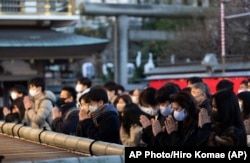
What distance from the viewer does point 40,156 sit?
4.71m

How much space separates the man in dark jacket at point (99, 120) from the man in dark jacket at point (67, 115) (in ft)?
2.40

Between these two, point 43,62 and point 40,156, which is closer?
point 40,156

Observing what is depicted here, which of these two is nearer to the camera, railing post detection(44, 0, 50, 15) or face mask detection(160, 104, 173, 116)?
face mask detection(160, 104, 173, 116)

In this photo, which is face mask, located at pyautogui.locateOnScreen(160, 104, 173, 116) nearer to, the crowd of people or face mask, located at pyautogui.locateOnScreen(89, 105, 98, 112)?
the crowd of people

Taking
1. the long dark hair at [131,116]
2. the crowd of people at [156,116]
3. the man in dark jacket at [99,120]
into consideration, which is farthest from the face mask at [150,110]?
the man in dark jacket at [99,120]

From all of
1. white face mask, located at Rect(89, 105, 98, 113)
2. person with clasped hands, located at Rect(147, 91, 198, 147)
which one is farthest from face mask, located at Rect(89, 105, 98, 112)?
person with clasped hands, located at Rect(147, 91, 198, 147)

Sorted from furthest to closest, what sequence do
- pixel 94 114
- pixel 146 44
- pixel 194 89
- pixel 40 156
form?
1. pixel 146 44
2. pixel 194 89
3. pixel 94 114
4. pixel 40 156

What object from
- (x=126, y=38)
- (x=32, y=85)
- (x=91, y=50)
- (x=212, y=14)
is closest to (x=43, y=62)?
(x=91, y=50)

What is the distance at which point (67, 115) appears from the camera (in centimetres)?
749

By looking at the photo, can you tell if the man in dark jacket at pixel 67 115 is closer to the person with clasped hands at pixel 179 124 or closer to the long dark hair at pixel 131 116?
the long dark hair at pixel 131 116

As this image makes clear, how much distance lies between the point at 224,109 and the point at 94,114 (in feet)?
5.72

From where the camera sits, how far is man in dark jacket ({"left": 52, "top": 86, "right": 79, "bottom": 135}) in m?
7.28

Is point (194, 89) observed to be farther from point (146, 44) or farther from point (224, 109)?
point (146, 44)

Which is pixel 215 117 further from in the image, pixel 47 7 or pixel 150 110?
pixel 47 7
